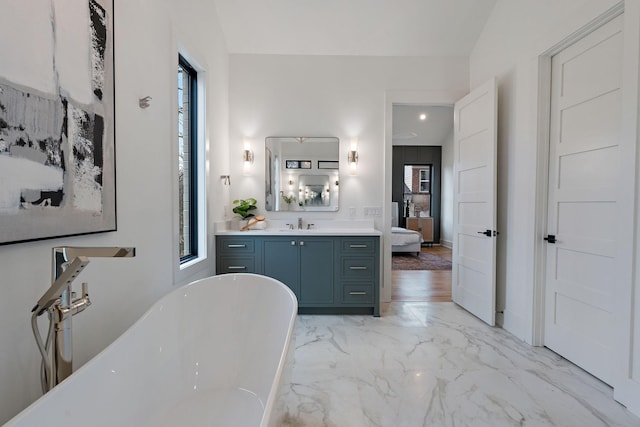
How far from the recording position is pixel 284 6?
2.98 meters

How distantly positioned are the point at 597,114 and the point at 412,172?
21.3 ft

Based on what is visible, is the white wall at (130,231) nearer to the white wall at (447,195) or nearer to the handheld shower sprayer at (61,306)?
Answer: the handheld shower sprayer at (61,306)

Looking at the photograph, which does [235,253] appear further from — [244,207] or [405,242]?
[405,242]

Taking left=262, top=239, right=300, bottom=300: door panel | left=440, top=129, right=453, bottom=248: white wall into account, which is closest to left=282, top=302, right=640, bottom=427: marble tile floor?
left=262, top=239, right=300, bottom=300: door panel

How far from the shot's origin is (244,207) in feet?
11.0

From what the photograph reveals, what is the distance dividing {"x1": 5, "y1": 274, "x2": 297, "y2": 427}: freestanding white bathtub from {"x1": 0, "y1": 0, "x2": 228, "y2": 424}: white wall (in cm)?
26

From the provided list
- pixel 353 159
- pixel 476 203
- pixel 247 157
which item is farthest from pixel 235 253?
pixel 476 203

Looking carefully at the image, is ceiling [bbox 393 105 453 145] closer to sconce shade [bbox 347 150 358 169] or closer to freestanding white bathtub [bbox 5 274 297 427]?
sconce shade [bbox 347 150 358 169]

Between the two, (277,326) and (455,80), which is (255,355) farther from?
(455,80)

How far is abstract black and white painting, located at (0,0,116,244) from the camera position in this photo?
0.97 meters

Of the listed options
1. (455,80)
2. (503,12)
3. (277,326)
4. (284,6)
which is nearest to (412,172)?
(455,80)

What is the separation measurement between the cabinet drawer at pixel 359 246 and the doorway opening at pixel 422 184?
324 centimetres

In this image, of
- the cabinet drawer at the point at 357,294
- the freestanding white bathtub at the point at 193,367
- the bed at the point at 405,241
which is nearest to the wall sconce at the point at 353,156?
the cabinet drawer at the point at 357,294

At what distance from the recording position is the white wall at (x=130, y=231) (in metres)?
1.03
